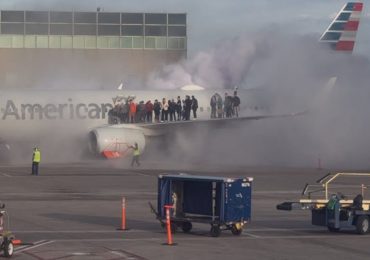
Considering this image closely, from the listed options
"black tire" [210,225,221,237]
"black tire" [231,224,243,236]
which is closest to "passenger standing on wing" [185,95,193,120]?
"black tire" [231,224,243,236]

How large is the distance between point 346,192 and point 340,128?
69.6ft

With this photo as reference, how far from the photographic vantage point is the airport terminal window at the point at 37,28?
86125 mm

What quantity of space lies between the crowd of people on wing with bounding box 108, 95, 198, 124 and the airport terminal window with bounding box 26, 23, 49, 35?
35.1 meters

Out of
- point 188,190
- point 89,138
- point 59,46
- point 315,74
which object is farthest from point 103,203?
point 59,46

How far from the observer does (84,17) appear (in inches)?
3455

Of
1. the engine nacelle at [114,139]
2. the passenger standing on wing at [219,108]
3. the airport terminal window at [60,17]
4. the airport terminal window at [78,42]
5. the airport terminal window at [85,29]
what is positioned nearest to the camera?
the engine nacelle at [114,139]

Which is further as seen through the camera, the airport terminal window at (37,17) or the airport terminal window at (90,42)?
the airport terminal window at (90,42)

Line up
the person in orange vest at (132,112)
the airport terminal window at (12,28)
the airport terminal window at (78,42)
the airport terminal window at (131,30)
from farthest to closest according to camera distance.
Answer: the airport terminal window at (131,30) < the airport terminal window at (78,42) < the airport terminal window at (12,28) < the person in orange vest at (132,112)

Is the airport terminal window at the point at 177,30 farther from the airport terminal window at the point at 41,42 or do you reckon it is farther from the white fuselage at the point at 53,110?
the white fuselage at the point at 53,110

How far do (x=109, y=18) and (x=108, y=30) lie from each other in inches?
50.6

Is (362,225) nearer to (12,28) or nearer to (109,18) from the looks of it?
(12,28)

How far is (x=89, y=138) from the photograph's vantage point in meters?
50.3

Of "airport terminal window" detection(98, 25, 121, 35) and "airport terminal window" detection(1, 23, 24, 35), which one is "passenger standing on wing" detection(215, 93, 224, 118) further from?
"airport terminal window" detection(1, 23, 24, 35)

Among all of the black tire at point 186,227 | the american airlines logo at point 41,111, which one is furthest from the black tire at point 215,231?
the american airlines logo at point 41,111
